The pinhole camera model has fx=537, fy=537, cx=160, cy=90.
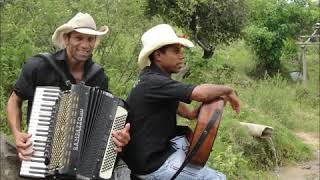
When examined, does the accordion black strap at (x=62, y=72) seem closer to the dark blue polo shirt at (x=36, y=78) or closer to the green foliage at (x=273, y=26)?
the dark blue polo shirt at (x=36, y=78)

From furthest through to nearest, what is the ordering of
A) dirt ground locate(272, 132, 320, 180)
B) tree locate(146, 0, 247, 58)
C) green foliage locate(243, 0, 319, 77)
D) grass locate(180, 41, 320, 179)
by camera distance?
green foliage locate(243, 0, 319, 77)
tree locate(146, 0, 247, 58)
dirt ground locate(272, 132, 320, 180)
grass locate(180, 41, 320, 179)

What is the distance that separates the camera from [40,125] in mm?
2982

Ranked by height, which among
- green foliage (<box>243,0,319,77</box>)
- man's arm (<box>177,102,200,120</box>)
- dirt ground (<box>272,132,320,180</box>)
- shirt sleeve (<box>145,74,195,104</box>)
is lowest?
dirt ground (<box>272,132,320,180</box>)

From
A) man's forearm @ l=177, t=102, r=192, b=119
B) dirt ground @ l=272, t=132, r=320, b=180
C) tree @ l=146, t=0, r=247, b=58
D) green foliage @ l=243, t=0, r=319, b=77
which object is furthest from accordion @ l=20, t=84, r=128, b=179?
green foliage @ l=243, t=0, r=319, b=77

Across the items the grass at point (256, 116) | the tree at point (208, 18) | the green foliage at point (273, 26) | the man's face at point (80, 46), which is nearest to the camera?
the man's face at point (80, 46)

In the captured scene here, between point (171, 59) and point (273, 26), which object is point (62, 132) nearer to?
point (171, 59)

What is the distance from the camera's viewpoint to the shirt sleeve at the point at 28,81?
3219 mm

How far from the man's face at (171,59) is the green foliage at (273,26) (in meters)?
12.2

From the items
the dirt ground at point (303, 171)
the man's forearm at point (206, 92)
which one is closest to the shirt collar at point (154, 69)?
the man's forearm at point (206, 92)

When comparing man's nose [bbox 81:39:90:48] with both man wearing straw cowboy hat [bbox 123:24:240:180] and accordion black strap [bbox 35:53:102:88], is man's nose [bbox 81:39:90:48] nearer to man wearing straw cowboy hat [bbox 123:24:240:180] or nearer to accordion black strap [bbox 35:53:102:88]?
accordion black strap [bbox 35:53:102:88]

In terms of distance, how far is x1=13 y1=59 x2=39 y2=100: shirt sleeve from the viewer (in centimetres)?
322

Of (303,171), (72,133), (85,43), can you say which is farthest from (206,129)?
(303,171)

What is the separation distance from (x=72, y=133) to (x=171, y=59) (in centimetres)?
74

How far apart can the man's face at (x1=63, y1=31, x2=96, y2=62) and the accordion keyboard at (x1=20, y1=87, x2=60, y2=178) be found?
332 mm
